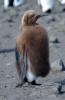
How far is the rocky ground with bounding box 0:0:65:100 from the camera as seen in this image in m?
4.66

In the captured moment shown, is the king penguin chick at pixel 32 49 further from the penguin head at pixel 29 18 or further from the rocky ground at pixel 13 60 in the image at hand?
the rocky ground at pixel 13 60

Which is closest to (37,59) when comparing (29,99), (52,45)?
(29,99)

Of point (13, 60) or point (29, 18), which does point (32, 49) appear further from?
point (13, 60)

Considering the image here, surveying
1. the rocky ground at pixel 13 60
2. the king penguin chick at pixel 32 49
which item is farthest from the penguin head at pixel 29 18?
the rocky ground at pixel 13 60

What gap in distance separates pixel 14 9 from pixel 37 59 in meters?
5.14

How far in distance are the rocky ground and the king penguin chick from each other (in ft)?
0.55

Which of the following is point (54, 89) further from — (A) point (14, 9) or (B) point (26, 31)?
(A) point (14, 9)

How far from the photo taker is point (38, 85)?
15.9 feet

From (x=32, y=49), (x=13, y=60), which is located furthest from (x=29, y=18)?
(x=13, y=60)

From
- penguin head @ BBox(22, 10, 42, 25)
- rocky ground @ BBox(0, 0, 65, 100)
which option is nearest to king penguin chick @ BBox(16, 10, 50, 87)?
penguin head @ BBox(22, 10, 42, 25)

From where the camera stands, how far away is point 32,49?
453cm

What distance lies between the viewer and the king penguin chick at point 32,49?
452cm

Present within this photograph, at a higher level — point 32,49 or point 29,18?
Answer: point 29,18

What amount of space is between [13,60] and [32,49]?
61.1 inches
